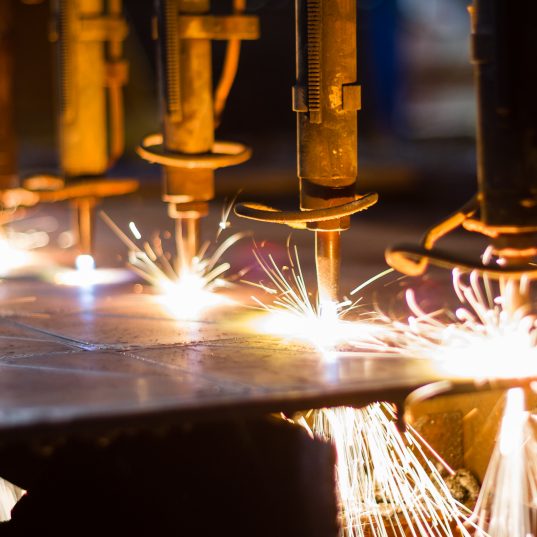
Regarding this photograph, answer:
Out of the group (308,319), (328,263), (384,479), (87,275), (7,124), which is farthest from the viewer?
(7,124)

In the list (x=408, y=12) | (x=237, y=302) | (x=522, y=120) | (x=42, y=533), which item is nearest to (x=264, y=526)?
(x=42, y=533)

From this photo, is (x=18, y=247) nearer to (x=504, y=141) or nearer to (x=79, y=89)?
(x=79, y=89)

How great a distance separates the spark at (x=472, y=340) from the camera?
221 centimetres

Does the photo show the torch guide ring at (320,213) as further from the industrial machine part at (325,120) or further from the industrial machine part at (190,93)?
the industrial machine part at (190,93)

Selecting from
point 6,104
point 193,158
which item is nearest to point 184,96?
point 193,158

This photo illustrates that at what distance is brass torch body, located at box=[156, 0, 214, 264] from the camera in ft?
10.3

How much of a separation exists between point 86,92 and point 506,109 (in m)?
2.01

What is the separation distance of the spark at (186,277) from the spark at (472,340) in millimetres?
612

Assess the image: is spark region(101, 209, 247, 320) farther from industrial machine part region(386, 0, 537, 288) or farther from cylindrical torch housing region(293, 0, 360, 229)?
industrial machine part region(386, 0, 537, 288)

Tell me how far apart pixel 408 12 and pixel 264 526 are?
49.0 ft

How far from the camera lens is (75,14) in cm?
380

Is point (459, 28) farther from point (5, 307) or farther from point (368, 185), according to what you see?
point (5, 307)

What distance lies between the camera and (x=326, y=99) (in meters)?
2.59

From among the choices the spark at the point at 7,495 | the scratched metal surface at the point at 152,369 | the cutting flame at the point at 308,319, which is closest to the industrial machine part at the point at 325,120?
the cutting flame at the point at 308,319
